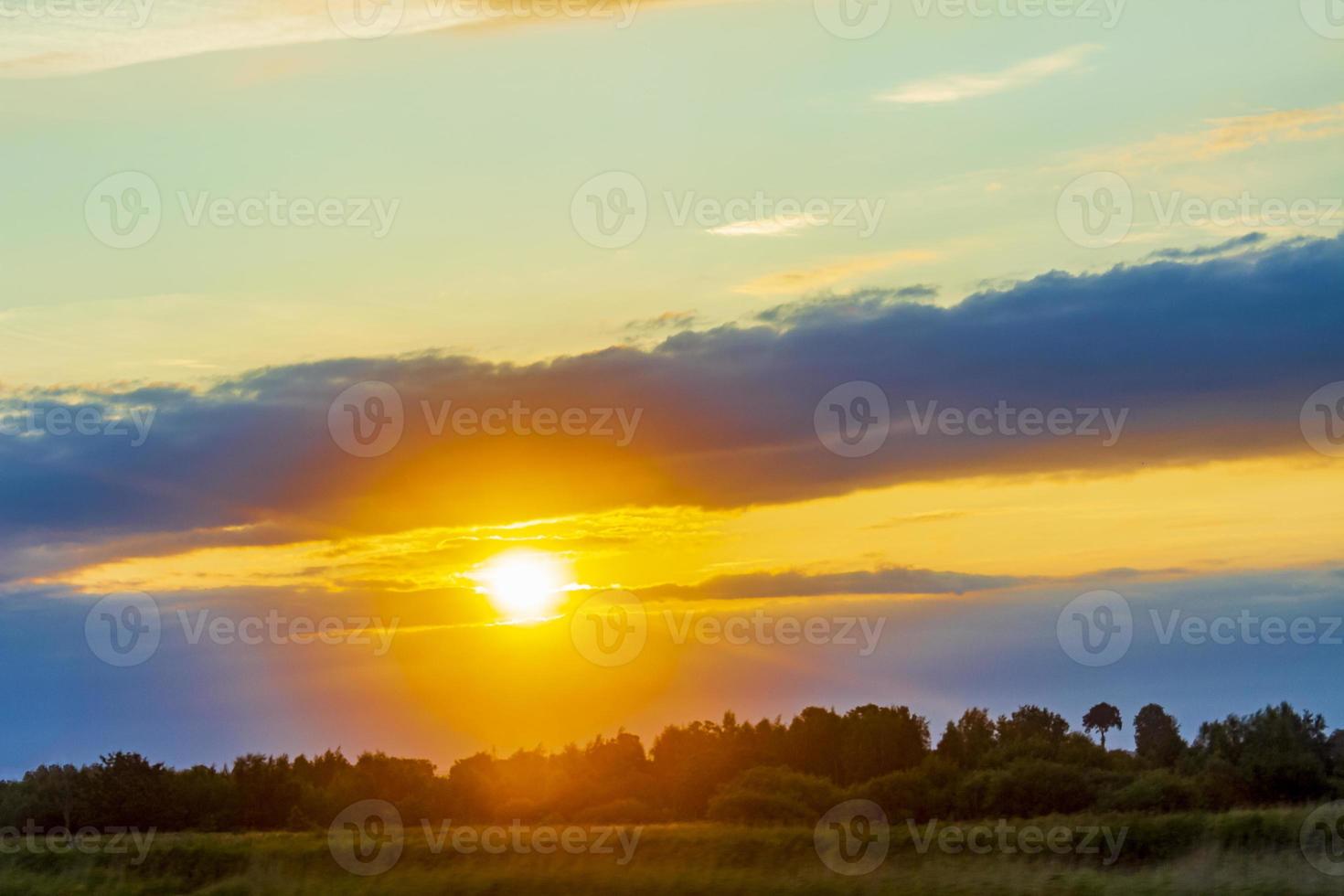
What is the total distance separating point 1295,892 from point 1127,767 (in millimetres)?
25110

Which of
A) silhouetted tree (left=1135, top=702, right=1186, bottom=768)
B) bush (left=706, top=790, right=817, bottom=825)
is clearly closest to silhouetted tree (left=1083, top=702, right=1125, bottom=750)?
silhouetted tree (left=1135, top=702, right=1186, bottom=768)

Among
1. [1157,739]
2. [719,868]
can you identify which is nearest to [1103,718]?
[1157,739]

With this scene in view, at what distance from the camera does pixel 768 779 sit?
4181 centimetres

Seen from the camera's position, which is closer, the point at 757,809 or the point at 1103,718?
the point at 757,809

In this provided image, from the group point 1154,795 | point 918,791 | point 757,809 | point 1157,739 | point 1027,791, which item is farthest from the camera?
point 1157,739

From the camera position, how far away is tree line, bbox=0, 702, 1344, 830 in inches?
1583

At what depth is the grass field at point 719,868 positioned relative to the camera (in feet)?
68.2

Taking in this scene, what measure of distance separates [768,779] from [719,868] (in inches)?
750

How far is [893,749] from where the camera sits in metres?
52.3

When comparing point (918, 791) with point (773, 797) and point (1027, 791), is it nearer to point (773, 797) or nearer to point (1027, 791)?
point (1027, 791)

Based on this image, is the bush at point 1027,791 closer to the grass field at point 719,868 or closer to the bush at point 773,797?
the bush at point 773,797

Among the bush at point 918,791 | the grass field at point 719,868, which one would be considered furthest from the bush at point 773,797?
the grass field at point 719,868

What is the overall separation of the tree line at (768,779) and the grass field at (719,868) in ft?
31.2

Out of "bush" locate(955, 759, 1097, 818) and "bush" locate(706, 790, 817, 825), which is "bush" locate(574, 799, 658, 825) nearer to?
"bush" locate(706, 790, 817, 825)
